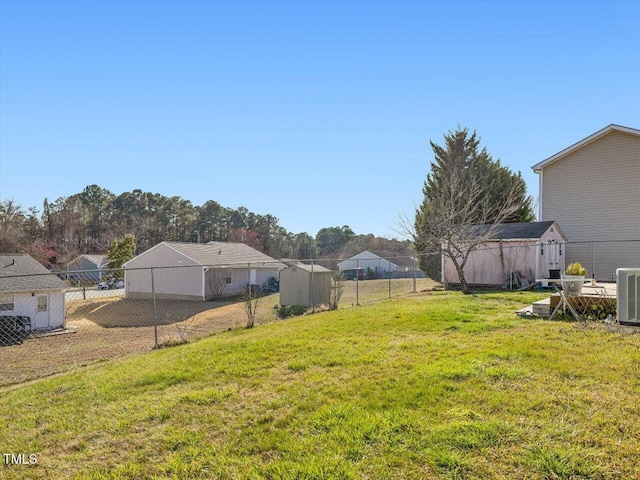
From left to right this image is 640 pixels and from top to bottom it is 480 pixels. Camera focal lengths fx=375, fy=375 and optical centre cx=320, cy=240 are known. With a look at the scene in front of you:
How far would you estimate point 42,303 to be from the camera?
1731cm

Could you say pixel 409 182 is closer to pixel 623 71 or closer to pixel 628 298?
pixel 623 71

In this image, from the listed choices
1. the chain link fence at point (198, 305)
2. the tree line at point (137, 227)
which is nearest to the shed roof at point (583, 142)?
the chain link fence at point (198, 305)

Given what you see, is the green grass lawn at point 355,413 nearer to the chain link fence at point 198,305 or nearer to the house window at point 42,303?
the chain link fence at point 198,305

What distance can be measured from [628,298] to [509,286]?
35.7 ft

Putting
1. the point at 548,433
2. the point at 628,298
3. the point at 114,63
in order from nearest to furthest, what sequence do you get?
1. the point at 548,433
2. the point at 628,298
3. the point at 114,63

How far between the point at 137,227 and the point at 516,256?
45703 mm

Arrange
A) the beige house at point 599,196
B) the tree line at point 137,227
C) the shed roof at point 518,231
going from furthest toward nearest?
1. the tree line at point 137,227
2. the shed roof at point 518,231
3. the beige house at point 599,196

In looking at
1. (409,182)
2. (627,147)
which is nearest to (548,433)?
(627,147)

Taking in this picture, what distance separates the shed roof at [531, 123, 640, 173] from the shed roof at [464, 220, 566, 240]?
285 centimetres

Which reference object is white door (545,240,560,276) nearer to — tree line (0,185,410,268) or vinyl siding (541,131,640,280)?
vinyl siding (541,131,640,280)

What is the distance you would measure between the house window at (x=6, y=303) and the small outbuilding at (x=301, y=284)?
1195 cm

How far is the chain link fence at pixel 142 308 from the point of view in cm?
971

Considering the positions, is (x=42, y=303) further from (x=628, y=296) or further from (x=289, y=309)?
(x=628, y=296)

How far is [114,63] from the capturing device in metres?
10.2
